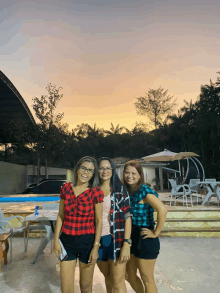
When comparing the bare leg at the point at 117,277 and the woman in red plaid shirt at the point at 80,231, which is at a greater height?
the woman in red plaid shirt at the point at 80,231

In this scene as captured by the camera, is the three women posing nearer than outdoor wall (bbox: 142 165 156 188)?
Yes

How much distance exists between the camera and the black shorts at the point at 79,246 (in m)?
1.68

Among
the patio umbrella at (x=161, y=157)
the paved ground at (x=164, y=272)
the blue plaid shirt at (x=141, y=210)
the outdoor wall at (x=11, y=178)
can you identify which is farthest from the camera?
the outdoor wall at (x=11, y=178)

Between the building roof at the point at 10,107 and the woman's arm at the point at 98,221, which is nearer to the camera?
the woman's arm at the point at 98,221

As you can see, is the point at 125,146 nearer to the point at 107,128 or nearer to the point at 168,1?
the point at 107,128

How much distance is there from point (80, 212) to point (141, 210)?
0.48 meters

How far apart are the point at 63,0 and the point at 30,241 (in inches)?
404

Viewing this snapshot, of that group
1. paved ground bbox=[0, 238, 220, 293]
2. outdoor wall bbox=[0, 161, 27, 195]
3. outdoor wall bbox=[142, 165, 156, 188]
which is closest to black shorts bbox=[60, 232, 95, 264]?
paved ground bbox=[0, 238, 220, 293]

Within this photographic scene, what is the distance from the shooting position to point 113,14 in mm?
11016

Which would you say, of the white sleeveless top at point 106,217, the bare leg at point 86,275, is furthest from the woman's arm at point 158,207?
the bare leg at point 86,275

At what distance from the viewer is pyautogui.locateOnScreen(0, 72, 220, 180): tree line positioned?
16.0 m

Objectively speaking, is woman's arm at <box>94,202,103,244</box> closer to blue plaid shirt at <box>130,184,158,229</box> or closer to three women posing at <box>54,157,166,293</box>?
three women posing at <box>54,157,166,293</box>

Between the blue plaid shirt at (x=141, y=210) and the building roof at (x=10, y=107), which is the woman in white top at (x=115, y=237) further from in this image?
the building roof at (x=10, y=107)

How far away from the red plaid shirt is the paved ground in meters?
1.38
